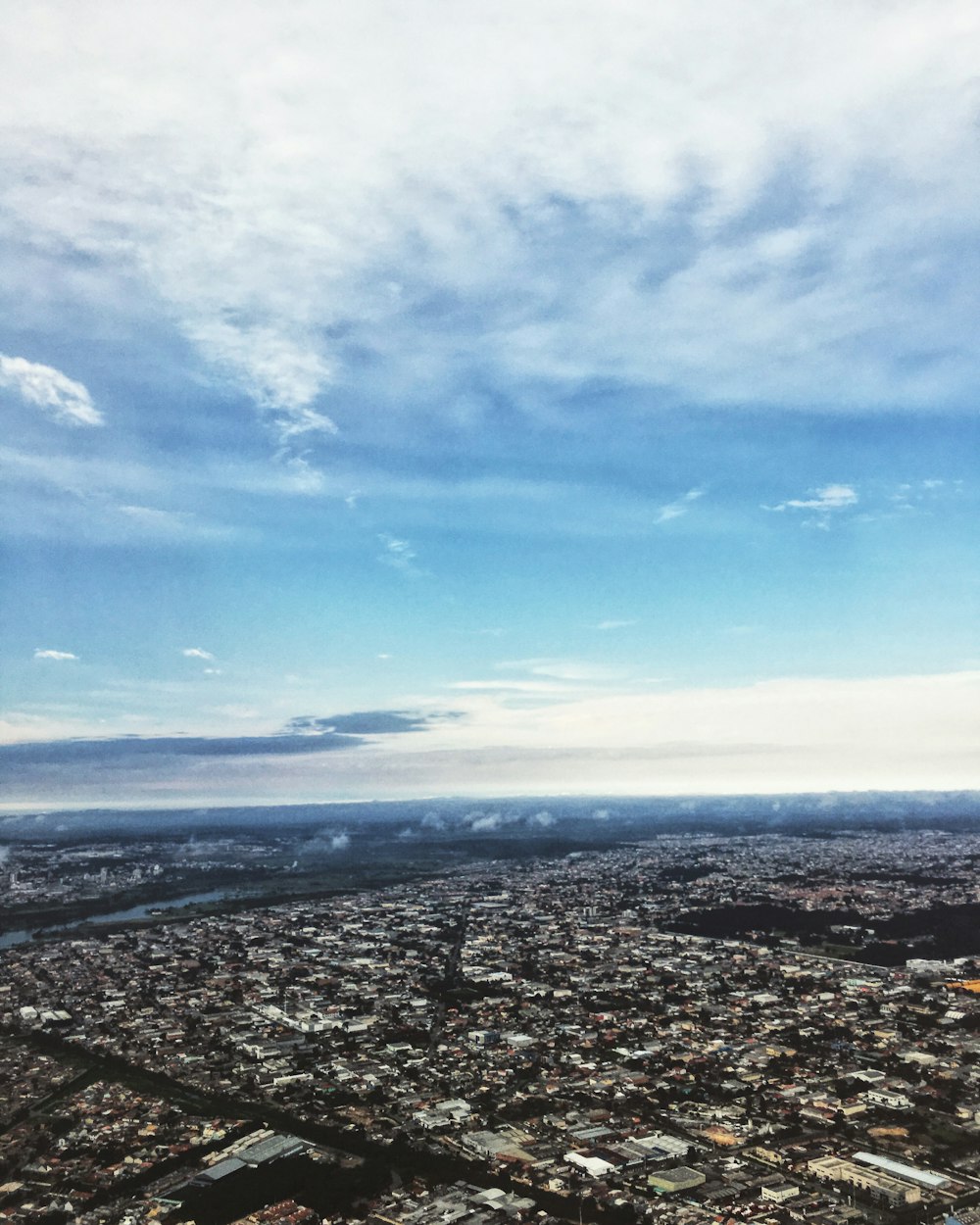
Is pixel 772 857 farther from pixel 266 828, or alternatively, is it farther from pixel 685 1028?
pixel 266 828

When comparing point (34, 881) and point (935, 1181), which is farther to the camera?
point (34, 881)

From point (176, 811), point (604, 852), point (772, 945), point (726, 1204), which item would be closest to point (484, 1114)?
point (726, 1204)

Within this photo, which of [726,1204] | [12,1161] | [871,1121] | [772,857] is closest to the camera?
[726,1204]

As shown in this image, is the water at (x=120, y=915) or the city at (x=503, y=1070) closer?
the city at (x=503, y=1070)

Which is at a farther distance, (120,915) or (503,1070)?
(120,915)

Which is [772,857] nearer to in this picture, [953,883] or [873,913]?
[953,883]

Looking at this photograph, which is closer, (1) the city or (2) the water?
(1) the city

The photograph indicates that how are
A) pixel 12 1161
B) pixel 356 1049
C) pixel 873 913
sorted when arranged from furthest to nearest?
pixel 873 913 → pixel 356 1049 → pixel 12 1161
